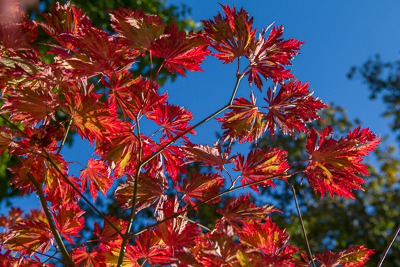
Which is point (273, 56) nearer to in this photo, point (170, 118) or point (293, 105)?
point (293, 105)

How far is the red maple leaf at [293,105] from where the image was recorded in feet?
3.57

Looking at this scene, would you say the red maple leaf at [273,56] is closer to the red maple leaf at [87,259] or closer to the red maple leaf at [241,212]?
the red maple leaf at [241,212]

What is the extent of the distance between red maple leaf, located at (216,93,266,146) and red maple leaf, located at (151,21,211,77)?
8.2 inches

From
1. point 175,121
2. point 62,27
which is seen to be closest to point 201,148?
point 175,121

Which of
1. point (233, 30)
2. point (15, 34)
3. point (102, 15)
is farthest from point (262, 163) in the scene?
point (102, 15)

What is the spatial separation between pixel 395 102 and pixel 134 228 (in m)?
8.97

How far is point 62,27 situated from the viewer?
1199 mm

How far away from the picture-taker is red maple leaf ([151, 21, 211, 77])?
3.24 ft

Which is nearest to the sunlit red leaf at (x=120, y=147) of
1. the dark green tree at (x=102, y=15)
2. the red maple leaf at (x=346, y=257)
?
the red maple leaf at (x=346, y=257)

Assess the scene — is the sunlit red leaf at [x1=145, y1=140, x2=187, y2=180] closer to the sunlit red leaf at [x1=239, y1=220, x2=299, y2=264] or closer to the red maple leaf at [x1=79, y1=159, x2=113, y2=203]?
the red maple leaf at [x1=79, y1=159, x2=113, y2=203]

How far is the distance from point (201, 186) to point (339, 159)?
47 cm

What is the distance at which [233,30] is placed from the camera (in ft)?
3.40

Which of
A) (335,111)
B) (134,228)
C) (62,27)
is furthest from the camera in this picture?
(335,111)

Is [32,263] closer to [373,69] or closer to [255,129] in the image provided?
[255,129]
